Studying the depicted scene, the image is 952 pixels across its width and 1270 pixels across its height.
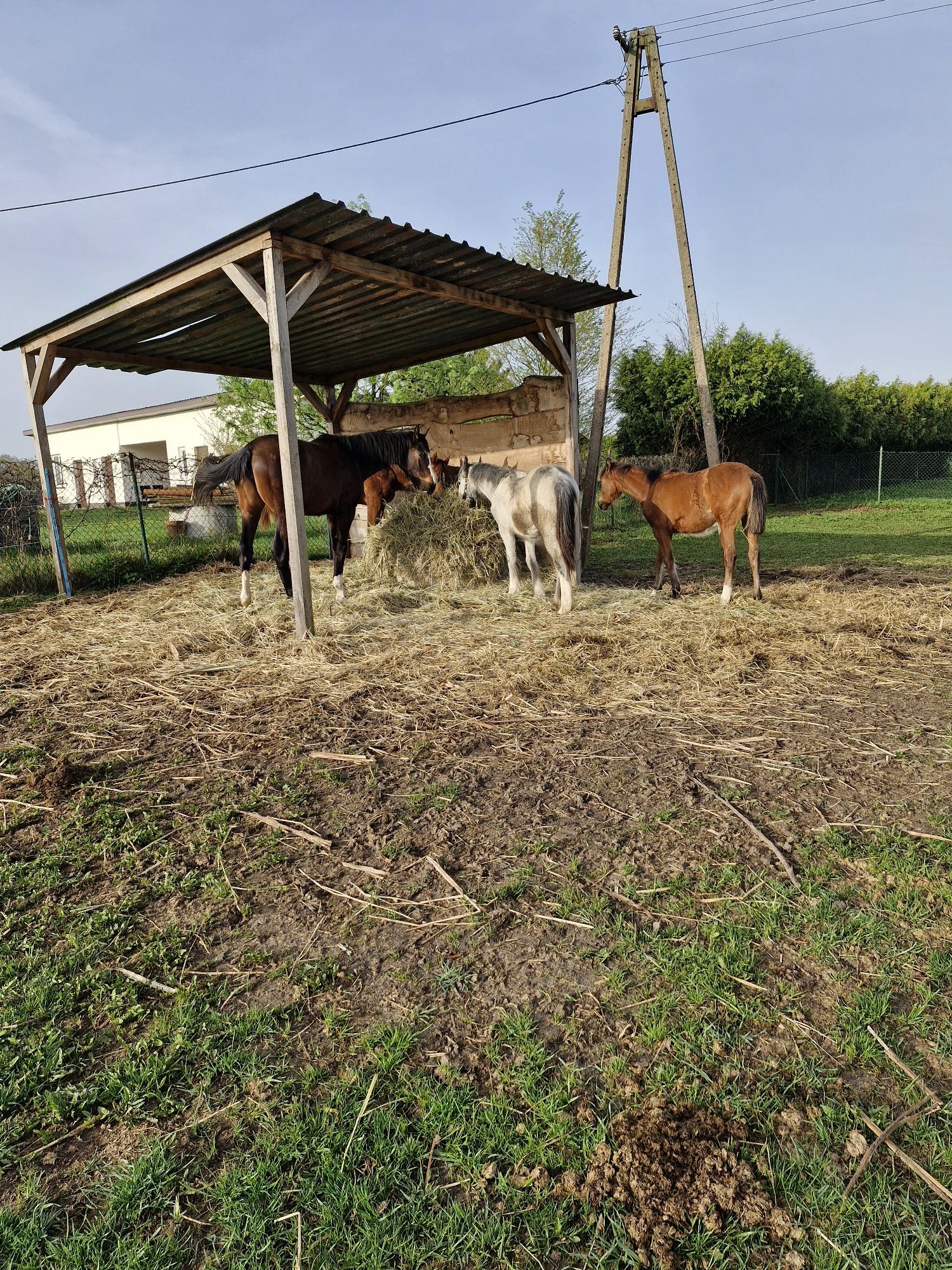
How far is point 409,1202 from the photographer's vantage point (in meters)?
1.36

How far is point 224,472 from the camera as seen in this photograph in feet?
23.3

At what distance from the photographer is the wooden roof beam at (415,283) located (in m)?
5.64

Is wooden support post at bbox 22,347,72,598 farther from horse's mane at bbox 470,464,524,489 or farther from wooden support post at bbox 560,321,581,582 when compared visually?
wooden support post at bbox 560,321,581,582

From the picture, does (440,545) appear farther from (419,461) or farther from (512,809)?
(512,809)

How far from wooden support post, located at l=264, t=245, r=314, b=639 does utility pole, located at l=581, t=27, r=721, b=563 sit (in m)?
4.17

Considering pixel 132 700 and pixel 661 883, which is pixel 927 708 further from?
pixel 132 700

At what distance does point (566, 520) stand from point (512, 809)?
4.15m

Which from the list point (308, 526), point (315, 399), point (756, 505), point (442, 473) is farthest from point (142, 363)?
point (756, 505)

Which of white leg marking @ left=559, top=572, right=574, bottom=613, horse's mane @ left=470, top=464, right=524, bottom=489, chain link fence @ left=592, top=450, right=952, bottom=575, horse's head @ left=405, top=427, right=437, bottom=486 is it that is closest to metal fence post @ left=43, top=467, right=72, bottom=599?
horse's head @ left=405, top=427, right=437, bottom=486

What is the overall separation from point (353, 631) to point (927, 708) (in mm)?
4346

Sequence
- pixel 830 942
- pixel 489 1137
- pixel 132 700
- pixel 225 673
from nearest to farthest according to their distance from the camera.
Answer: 1. pixel 489 1137
2. pixel 830 942
3. pixel 132 700
4. pixel 225 673

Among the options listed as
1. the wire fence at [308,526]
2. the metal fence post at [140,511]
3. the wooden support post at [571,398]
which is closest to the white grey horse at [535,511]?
the wooden support post at [571,398]

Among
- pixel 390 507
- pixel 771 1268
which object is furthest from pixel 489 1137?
pixel 390 507

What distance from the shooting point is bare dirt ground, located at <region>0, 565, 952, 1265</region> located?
189cm
